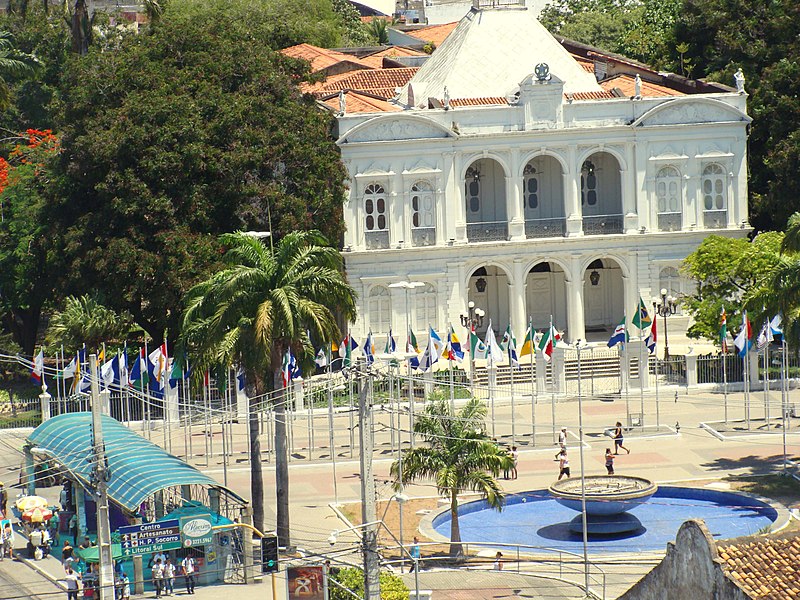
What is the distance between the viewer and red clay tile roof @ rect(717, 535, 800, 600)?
28.5 metres

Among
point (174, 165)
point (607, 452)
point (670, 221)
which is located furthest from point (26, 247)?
point (607, 452)

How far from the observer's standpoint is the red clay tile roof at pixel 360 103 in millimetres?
70375

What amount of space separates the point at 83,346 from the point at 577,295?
2053 centimetres

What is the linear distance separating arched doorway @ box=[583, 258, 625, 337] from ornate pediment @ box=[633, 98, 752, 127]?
22.5 ft

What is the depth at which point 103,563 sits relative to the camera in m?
38.7

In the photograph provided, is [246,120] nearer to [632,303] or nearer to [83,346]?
[83,346]

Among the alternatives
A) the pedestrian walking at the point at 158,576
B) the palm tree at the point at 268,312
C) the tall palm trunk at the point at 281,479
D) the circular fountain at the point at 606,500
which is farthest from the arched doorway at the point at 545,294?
the pedestrian walking at the point at 158,576

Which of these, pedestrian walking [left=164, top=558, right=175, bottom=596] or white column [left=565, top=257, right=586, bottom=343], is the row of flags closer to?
pedestrian walking [left=164, top=558, right=175, bottom=596]

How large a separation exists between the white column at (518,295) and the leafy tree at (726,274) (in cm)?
759

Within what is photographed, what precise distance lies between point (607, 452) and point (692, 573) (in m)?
21.9

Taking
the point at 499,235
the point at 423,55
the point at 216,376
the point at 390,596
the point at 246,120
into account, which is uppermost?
the point at 423,55

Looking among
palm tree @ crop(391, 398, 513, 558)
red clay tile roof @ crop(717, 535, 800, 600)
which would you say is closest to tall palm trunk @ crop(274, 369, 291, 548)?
palm tree @ crop(391, 398, 513, 558)

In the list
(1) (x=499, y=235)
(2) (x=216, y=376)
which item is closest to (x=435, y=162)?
(1) (x=499, y=235)

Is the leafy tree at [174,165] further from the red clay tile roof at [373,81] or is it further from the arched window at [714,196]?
the arched window at [714,196]
